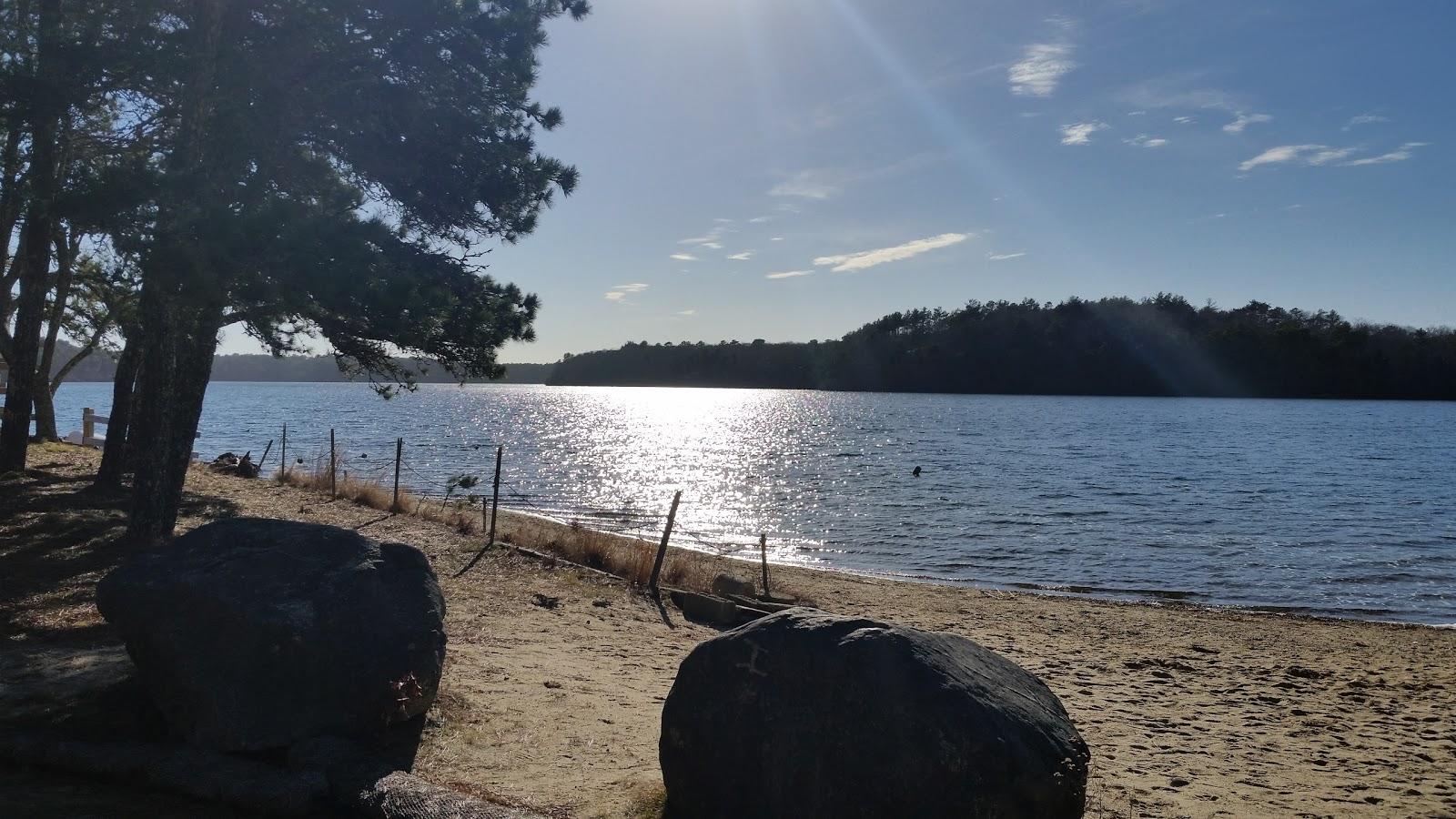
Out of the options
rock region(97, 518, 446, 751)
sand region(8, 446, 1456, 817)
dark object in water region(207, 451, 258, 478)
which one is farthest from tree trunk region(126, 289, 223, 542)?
dark object in water region(207, 451, 258, 478)

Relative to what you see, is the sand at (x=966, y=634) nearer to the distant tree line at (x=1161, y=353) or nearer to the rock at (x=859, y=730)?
the rock at (x=859, y=730)

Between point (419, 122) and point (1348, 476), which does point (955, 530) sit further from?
point (1348, 476)

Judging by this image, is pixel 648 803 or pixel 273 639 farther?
pixel 273 639

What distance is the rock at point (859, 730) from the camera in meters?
4.64

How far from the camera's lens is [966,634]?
13898mm

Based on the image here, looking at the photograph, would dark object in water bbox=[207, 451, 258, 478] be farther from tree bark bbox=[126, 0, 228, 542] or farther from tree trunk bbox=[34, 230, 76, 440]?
tree bark bbox=[126, 0, 228, 542]

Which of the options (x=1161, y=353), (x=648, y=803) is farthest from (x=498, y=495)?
(x=1161, y=353)

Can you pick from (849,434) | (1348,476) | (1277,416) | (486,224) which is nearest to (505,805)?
(486,224)

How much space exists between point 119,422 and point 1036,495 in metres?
29.9

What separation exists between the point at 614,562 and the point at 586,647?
196 inches

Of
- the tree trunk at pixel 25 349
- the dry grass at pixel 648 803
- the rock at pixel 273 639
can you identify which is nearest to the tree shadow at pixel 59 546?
the tree trunk at pixel 25 349

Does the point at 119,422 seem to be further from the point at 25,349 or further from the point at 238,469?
the point at 238,469

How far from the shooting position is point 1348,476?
41438mm

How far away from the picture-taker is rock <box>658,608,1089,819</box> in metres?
4.64
